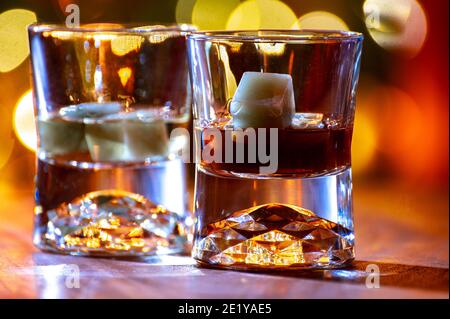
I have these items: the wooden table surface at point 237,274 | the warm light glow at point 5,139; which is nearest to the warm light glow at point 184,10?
the warm light glow at point 5,139

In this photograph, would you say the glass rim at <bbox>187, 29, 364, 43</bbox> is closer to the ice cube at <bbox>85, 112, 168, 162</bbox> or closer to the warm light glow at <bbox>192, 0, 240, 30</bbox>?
the ice cube at <bbox>85, 112, 168, 162</bbox>

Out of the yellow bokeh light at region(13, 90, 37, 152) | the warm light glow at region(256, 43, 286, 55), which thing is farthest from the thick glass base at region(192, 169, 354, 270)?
the yellow bokeh light at region(13, 90, 37, 152)

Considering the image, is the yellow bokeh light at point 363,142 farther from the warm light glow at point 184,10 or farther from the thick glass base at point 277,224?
the thick glass base at point 277,224

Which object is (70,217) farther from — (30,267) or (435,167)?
(435,167)

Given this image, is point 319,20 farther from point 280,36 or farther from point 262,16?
point 280,36

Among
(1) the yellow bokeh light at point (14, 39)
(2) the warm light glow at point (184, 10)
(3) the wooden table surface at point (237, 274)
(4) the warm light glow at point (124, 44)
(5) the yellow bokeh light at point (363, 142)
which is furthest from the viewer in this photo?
(5) the yellow bokeh light at point (363, 142)

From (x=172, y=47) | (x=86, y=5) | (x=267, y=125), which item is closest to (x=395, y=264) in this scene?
(x=267, y=125)
